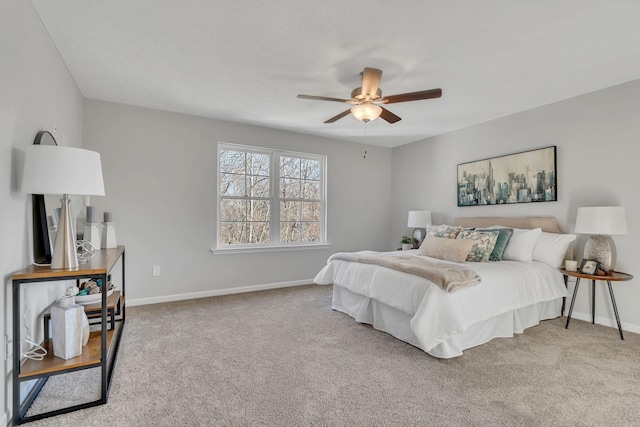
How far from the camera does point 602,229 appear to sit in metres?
2.78

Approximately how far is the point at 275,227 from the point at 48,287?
9.13ft

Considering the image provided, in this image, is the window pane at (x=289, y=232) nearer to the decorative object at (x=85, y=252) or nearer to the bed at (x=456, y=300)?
the bed at (x=456, y=300)

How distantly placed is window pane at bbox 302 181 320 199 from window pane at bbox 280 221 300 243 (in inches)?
19.1

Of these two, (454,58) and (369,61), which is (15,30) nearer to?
(369,61)

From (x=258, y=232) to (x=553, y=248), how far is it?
142 inches

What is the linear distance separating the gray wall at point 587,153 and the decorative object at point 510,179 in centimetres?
8

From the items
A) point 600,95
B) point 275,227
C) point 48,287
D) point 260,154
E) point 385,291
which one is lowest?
point 385,291

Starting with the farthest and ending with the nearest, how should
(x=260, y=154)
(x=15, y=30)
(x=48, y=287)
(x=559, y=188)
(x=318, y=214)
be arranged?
(x=318, y=214) → (x=260, y=154) → (x=559, y=188) → (x=48, y=287) → (x=15, y=30)

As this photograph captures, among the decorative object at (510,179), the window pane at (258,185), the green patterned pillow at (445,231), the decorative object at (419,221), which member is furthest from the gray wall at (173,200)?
the decorative object at (510,179)

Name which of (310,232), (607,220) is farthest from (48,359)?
(607,220)

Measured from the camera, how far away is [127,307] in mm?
3600

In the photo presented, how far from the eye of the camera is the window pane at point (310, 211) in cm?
496

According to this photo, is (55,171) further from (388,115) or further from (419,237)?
(419,237)

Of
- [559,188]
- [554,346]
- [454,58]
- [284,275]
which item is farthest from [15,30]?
[559,188]
